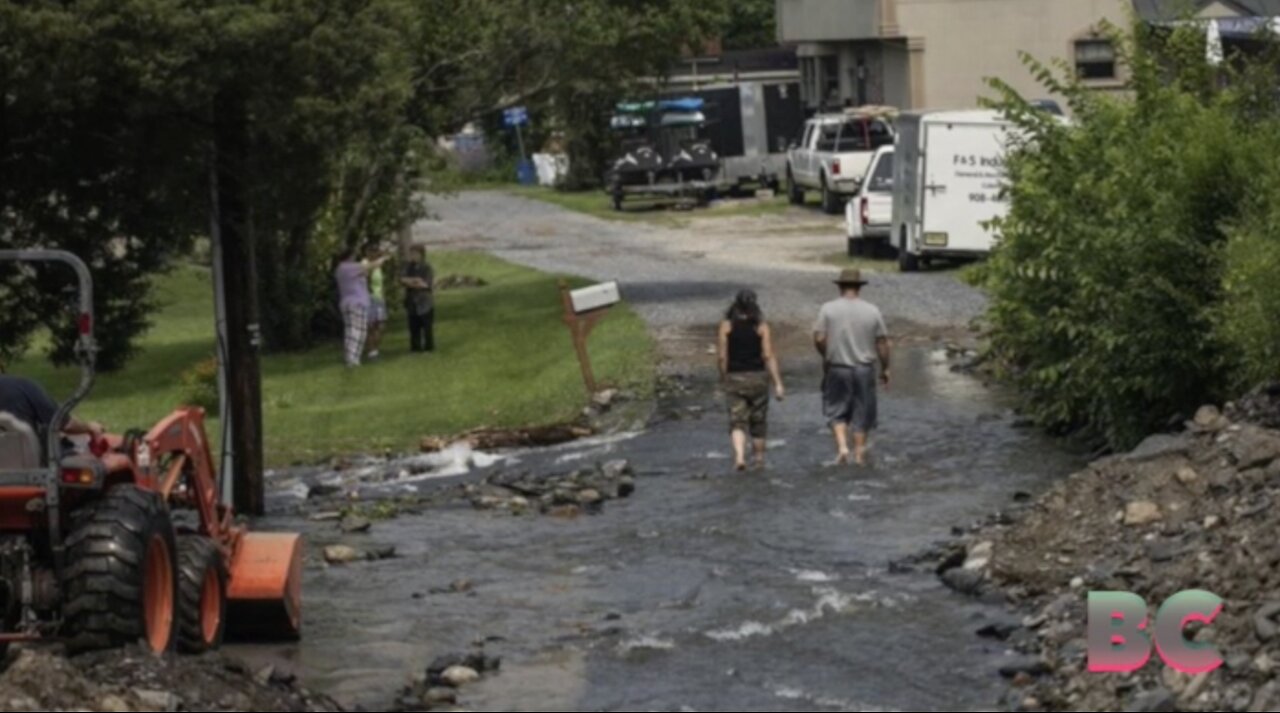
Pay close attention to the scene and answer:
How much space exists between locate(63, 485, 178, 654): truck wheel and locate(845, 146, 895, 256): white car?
31.5 m

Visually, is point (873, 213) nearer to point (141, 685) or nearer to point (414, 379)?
point (414, 379)

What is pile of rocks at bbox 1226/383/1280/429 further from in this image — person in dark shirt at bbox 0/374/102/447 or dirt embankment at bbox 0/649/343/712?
person in dark shirt at bbox 0/374/102/447

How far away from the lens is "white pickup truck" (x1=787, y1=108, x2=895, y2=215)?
A: 188 ft

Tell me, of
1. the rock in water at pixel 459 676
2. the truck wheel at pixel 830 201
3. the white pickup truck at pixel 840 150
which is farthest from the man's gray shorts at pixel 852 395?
the truck wheel at pixel 830 201

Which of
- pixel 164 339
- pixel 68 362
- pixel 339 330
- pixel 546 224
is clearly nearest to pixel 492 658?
pixel 68 362

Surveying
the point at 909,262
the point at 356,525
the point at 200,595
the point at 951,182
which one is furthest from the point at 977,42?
the point at 200,595

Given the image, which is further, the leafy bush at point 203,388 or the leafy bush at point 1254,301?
the leafy bush at point 203,388

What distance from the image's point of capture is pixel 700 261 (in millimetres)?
48062

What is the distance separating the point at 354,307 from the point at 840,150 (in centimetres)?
2490

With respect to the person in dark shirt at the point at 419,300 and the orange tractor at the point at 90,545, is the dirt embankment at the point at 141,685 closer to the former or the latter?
the orange tractor at the point at 90,545

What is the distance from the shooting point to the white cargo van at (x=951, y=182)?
40875 millimetres

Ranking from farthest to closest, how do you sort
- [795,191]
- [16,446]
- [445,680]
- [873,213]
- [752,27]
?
[752,27]
[795,191]
[873,213]
[445,680]
[16,446]

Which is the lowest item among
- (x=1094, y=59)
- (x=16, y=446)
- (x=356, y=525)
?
(x=356, y=525)

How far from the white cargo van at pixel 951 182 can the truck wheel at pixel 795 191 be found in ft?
65.9
